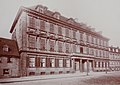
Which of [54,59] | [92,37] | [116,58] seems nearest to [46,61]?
[54,59]

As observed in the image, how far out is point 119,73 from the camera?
15.8 ft

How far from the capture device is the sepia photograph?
3533mm

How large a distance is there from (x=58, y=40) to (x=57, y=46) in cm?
24

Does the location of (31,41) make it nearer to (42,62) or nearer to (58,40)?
(58,40)

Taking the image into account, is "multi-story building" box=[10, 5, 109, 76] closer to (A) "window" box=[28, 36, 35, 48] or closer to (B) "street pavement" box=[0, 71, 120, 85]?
(A) "window" box=[28, 36, 35, 48]

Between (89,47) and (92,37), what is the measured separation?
675mm

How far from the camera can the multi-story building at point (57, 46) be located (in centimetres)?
550

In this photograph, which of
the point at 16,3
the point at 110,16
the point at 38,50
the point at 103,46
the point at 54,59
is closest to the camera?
the point at 16,3

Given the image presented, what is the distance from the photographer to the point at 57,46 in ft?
22.4

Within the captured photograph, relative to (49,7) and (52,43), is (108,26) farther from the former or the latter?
(52,43)

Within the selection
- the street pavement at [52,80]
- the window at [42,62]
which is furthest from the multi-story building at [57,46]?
the street pavement at [52,80]

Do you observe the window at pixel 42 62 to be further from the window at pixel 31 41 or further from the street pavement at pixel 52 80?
the street pavement at pixel 52 80

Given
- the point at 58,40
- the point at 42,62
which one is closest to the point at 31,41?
the point at 58,40

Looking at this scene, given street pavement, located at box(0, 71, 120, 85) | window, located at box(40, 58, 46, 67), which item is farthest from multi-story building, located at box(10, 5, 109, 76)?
street pavement, located at box(0, 71, 120, 85)
